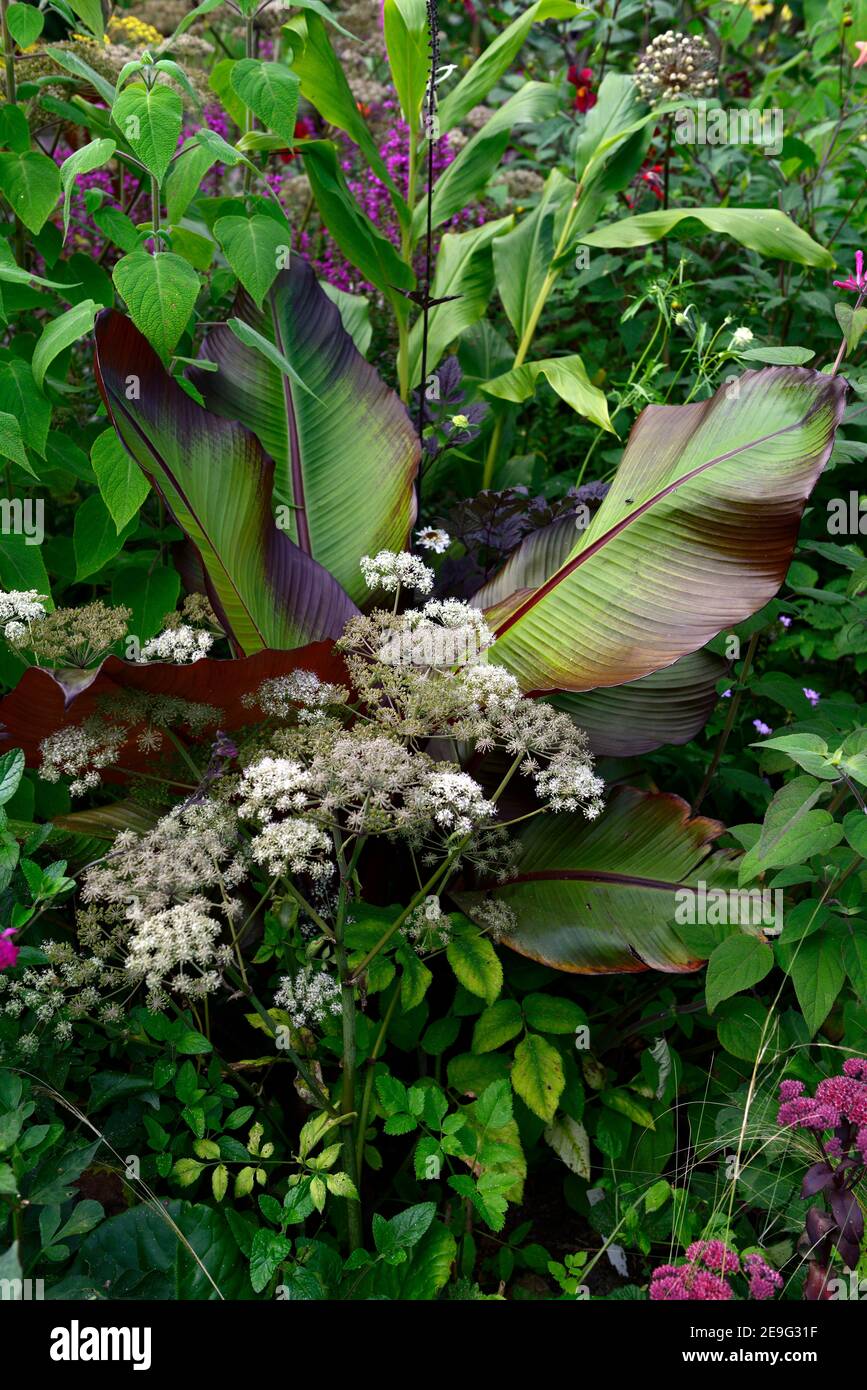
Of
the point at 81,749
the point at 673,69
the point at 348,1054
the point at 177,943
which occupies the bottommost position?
the point at 348,1054

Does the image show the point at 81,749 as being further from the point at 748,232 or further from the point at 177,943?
the point at 748,232

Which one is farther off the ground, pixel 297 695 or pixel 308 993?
pixel 297 695

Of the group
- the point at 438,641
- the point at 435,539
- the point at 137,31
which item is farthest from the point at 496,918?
the point at 137,31

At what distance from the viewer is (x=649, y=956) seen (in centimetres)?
193

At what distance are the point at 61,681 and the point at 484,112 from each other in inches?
131

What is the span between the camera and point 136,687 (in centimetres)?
176

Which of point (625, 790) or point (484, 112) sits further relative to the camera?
point (484, 112)

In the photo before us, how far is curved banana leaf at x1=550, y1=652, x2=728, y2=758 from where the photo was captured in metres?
2.17

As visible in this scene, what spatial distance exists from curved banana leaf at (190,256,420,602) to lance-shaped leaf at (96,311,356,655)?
0.78 ft

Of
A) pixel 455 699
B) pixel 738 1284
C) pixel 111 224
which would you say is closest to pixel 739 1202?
pixel 738 1284

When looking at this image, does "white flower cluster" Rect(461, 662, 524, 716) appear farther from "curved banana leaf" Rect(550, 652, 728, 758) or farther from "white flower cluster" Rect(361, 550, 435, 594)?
"curved banana leaf" Rect(550, 652, 728, 758)

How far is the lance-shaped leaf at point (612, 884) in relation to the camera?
76.9 inches

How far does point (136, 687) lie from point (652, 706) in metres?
1.01

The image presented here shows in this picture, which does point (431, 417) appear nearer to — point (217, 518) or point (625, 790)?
point (217, 518)
